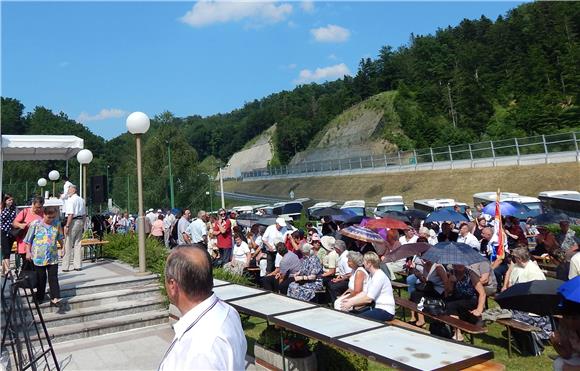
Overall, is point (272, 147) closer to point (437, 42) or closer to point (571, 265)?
point (437, 42)

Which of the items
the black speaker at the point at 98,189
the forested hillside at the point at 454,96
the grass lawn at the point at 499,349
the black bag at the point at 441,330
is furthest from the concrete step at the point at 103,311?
the forested hillside at the point at 454,96

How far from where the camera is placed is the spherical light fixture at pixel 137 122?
10.6 meters

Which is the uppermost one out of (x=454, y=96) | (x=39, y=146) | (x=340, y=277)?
(x=454, y=96)

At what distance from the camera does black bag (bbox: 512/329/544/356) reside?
273 inches

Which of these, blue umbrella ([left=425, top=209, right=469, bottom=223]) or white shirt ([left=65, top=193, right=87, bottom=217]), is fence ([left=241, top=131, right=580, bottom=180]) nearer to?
blue umbrella ([left=425, top=209, right=469, bottom=223])

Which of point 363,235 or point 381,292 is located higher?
point 363,235

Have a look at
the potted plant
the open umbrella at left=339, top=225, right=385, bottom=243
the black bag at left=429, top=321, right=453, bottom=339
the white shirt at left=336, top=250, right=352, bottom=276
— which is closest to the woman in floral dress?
the white shirt at left=336, top=250, right=352, bottom=276

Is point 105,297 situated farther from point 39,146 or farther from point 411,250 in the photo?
point 411,250

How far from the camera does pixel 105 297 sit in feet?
29.7

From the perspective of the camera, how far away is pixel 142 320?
8742 mm

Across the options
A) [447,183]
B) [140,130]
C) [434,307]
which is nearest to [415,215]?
[434,307]

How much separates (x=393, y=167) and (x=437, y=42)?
68.3 m

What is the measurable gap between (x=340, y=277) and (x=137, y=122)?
567cm

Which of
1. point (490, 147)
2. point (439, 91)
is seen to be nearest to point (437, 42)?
point (439, 91)
